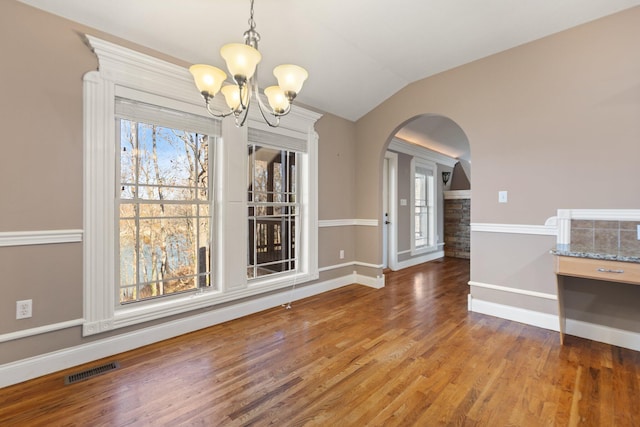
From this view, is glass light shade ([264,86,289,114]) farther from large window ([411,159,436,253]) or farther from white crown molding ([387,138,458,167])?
large window ([411,159,436,253])

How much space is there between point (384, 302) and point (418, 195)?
11.3 feet

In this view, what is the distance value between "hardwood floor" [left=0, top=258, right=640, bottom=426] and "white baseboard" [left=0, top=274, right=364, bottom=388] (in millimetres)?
70

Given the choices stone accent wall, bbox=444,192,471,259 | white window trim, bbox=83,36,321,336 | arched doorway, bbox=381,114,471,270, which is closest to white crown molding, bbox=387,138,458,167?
arched doorway, bbox=381,114,471,270

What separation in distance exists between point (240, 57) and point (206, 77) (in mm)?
319

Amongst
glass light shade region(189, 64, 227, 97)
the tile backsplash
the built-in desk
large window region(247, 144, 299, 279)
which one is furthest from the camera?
large window region(247, 144, 299, 279)

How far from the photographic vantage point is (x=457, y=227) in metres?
6.84

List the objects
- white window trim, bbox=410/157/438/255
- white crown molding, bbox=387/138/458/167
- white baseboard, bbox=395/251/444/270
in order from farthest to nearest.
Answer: white window trim, bbox=410/157/438/255
white baseboard, bbox=395/251/444/270
white crown molding, bbox=387/138/458/167

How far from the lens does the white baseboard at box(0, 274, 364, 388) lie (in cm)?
196

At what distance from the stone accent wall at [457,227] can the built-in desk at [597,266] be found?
4449 millimetres

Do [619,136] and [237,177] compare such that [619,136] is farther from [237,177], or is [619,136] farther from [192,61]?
[192,61]

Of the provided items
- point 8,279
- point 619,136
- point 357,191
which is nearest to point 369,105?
point 357,191

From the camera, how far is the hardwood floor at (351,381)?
164 cm

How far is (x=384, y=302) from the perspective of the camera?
3.62 meters

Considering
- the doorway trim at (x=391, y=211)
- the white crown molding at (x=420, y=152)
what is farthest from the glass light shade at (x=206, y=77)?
the doorway trim at (x=391, y=211)
